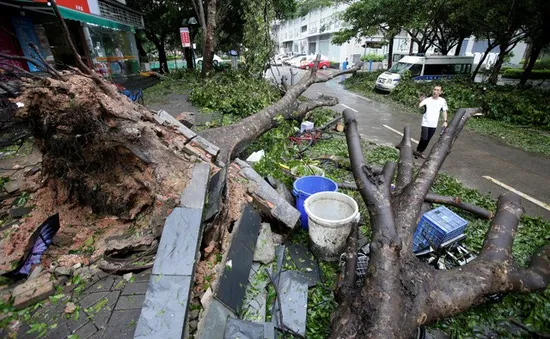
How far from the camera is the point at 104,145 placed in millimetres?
2666

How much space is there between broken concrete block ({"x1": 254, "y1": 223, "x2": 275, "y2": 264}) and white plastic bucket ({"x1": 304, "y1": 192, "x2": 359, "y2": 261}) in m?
0.53

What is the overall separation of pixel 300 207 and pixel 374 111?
9.53 metres

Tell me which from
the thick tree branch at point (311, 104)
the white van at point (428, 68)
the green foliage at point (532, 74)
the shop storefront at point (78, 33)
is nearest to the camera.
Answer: the thick tree branch at point (311, 104)

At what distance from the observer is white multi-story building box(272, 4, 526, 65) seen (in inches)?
1097

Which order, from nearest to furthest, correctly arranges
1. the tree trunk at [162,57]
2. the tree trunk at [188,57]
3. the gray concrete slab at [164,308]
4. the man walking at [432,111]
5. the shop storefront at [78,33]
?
the gray concrete slab at [164,308]
the man walking at [432,111]
the shop storefront at [78,33]
the tree trunk at [188,57]
the tree trunk at [162,57]

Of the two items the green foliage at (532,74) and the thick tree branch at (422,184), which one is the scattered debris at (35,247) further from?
the green foliage at (532,74)

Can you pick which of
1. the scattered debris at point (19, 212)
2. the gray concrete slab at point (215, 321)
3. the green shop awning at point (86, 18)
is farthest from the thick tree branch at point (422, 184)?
the green shop awning at point (86, 18)

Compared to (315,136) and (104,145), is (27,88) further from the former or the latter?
(315,136)

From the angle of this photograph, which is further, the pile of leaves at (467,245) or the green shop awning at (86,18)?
the green shop awning at (86,18)

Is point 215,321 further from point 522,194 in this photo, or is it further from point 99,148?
point 522,194

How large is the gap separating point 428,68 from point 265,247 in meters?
16.2

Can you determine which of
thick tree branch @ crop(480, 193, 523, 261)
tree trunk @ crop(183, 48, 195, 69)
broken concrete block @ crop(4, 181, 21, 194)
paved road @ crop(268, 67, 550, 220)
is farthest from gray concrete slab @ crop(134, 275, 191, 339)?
tree trunk @ crop(183, 48, 195, 69)

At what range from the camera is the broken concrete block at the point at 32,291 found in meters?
1.89

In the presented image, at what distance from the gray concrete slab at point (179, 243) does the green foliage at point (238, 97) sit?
554 cm
